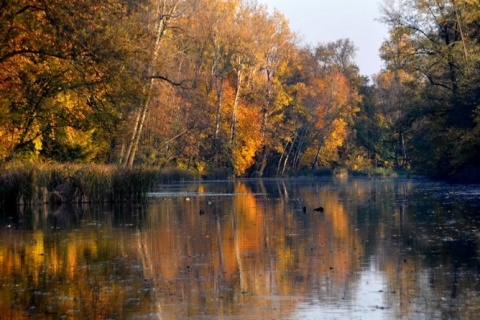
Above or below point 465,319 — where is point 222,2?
above

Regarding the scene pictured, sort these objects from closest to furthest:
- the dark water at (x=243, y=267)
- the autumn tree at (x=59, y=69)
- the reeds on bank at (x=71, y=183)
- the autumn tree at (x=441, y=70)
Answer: the dark water at (x=243, y=267) < the autumn tree at (x=59, y=69) < the reeds on bank at (x=71, y=183) < the autumn tree at (x=441, y=70)

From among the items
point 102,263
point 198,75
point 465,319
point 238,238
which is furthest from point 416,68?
point 465,319

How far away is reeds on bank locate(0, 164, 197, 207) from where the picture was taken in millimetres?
28094

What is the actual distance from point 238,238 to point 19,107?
46.8 ft

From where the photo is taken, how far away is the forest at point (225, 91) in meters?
23.7

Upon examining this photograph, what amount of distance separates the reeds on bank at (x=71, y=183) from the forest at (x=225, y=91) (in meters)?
1.61

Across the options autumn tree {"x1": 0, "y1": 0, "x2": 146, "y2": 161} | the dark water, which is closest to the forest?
autumn tree {"x1": 0, "y1": 0, "x2": 146, "y2": 161}

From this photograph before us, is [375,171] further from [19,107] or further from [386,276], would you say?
[386,276]

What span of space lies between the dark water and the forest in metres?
5.20

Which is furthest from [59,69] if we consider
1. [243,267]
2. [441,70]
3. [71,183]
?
[441,70]

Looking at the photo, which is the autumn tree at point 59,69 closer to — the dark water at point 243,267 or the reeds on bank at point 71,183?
the reeds on bank at point 71,183

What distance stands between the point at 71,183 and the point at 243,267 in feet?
61.9

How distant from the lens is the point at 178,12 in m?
42.6

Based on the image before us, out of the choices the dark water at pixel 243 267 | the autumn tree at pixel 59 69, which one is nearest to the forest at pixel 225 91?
the autumn tree at pixel 59 69
